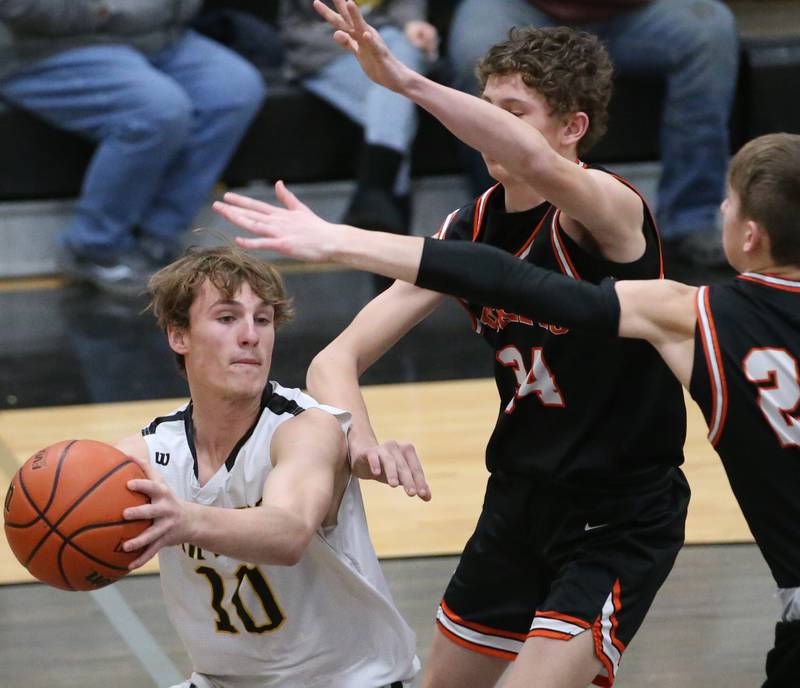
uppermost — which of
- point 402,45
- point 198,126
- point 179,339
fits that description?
point 179,339

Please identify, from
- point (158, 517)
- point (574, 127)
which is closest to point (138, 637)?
point (158, 517)

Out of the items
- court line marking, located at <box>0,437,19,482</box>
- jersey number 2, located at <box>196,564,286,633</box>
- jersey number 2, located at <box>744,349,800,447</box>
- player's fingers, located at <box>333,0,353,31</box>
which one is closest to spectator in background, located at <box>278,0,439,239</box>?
court line marking, located at <box>0,437,19,482</box>

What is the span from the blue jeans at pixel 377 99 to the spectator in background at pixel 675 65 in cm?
29

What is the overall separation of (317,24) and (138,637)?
4.45 m

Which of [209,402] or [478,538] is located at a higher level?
[209,402]

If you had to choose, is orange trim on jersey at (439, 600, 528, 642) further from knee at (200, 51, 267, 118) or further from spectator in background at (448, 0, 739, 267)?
knee at (200, 51, 267, 118)

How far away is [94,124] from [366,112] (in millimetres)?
1461

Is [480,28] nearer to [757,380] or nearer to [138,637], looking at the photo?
[138,637]

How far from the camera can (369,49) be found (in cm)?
286

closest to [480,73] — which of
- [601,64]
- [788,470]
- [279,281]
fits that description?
[601,64]

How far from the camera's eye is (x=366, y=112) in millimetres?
7551

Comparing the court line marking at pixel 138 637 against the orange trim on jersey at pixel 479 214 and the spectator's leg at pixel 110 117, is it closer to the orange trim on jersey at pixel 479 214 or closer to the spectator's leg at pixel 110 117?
the orange trim on jersey at pixel 479 214

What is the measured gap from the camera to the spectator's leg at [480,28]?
7.34 m

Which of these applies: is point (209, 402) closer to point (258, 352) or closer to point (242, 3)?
point (258, 352)
